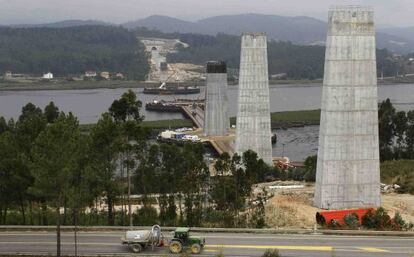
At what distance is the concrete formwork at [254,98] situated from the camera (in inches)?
1469

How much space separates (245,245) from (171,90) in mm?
121092

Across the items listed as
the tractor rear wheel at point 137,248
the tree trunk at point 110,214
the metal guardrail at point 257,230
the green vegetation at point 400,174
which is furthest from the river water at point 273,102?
the tractor rear wheel at point 137,248

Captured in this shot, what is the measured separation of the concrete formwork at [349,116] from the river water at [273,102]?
3052 centimetres

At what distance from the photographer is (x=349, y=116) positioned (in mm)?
25250

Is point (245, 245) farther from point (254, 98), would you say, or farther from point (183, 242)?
point (254, 98)

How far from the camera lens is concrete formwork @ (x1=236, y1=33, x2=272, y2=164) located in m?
37.3

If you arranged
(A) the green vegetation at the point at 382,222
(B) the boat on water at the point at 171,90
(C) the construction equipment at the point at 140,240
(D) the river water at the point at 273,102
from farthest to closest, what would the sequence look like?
(B) the boat on water at the point at 171,90 < (D) the river water at the point at 273,102 < (A) the green vegetation at the point at 382,222 < (C) the construction equipment at the point at 140,240

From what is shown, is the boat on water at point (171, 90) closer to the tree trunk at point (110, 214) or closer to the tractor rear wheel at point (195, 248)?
the tree trunk at point (110, 214)

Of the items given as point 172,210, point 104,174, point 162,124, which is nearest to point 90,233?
point 104,174

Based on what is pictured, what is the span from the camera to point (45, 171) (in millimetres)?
17375

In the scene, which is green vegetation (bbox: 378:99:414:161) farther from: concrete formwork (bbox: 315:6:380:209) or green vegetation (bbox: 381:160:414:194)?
concrete formwork (bbox: 315:6:380:209)

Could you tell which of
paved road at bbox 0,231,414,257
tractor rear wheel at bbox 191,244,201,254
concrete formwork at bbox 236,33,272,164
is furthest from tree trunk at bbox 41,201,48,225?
concrete formwork at bbox 236,33,272,164

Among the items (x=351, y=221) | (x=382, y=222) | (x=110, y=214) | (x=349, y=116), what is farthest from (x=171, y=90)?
(x=382, y=222)

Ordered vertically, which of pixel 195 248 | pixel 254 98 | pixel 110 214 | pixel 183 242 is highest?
pixel 254 98
